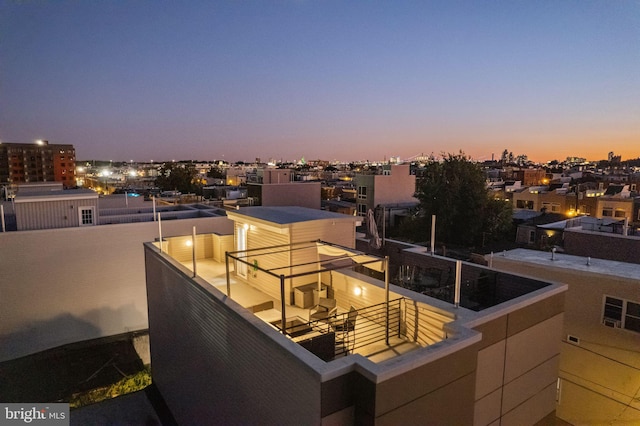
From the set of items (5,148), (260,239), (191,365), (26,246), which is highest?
(5,148)

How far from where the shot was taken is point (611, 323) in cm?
1098

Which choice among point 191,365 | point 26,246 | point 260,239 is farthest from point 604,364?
point 26,246

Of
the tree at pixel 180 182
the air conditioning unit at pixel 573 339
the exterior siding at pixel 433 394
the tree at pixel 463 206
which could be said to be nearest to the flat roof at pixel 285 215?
the exterior siding at pixel 433 394

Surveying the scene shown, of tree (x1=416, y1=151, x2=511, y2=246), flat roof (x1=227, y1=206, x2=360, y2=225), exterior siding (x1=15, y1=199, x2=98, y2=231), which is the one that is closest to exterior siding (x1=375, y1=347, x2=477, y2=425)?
flat roof (x1=227, y1=206, x2=360, y2=225)

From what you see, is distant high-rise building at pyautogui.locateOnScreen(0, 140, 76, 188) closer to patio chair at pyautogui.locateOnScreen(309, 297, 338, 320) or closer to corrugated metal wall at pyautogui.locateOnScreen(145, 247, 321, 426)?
corrugated metal wall at pyautogui.locateOnScreen(145, 247, 321, 426)

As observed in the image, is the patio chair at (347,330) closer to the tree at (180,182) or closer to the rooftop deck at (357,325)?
the rooftop deck at (357,325)

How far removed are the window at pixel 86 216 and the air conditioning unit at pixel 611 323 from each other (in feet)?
68.1

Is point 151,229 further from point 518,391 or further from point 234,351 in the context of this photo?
point 518,391

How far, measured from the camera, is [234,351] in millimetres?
6828

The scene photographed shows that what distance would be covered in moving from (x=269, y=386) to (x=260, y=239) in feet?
19.6

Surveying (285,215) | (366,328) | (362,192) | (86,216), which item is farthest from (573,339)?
(362,192)

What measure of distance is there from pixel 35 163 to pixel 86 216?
111 metres

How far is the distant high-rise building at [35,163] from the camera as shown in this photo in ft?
340

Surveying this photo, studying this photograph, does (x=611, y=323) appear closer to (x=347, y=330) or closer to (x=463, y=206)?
(x=347, y=330)
